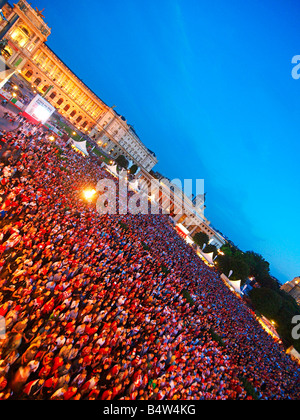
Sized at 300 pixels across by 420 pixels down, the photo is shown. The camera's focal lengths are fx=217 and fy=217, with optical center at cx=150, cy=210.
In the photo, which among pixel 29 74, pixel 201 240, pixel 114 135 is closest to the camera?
pixel 201 240

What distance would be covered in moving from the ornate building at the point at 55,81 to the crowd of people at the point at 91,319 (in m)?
33.8

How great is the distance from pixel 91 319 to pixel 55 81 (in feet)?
231

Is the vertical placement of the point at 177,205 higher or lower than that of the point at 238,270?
higher

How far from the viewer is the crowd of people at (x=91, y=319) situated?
6.08 meters

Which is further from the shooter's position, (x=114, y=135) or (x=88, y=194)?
(x=114, y=135)

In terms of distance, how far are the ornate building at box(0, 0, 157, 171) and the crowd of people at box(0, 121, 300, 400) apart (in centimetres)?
3384

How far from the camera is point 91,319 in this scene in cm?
834

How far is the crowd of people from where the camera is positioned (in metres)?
6.08

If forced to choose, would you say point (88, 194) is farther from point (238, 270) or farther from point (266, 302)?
point (266, 302)

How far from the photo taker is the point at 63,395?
211 inches

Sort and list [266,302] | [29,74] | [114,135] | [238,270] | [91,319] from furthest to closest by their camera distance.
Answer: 1. [114,135]
2. [29,74]
3. [238,270]
4. [266,302]
5. [91,319]

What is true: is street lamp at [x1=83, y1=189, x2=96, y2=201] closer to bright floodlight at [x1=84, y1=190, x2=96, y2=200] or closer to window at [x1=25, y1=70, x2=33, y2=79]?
bright floodlight at [x1=84, y1=190, x2=96, y2=200]

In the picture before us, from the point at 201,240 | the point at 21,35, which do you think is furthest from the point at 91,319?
the point at 21,35
